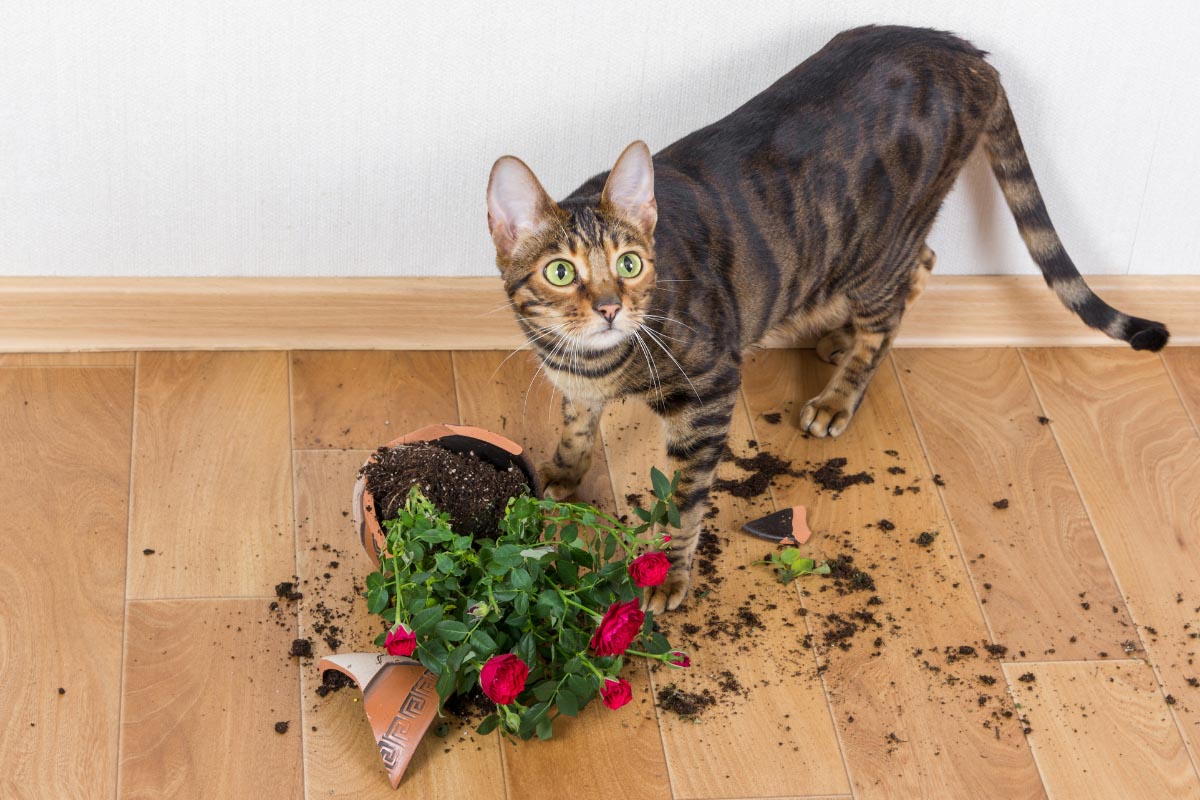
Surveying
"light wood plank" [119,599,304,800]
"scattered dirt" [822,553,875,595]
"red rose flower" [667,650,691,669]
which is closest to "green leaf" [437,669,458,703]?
"light wood plank" [119,599,304,800]

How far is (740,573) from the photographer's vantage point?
6.48 ft

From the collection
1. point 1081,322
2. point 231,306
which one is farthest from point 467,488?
point 1081,322

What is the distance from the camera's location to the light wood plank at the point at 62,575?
5.34 feet

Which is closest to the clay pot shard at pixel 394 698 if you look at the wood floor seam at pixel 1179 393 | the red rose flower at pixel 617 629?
the red rose flower at pixel 617 629

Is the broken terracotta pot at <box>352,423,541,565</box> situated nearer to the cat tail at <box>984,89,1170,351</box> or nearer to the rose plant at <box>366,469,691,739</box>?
the rose plant at <box>366,469,691,739</box>

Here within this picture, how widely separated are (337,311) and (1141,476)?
140 centimetres

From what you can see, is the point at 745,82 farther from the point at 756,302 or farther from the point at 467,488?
the point at 467,488

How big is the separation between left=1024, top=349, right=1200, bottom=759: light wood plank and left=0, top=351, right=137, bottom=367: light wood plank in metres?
1.62

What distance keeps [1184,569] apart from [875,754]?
66 cm

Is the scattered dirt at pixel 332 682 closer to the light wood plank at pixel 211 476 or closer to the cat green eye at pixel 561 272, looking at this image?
the light wood plank at pixel 211 476

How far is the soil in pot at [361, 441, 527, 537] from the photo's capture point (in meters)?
1.81

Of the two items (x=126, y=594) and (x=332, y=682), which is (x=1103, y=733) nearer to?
(x=332, y=682)

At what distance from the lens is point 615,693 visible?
1642 millimetres

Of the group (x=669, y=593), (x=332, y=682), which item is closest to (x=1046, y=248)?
(x=669, y=593)
